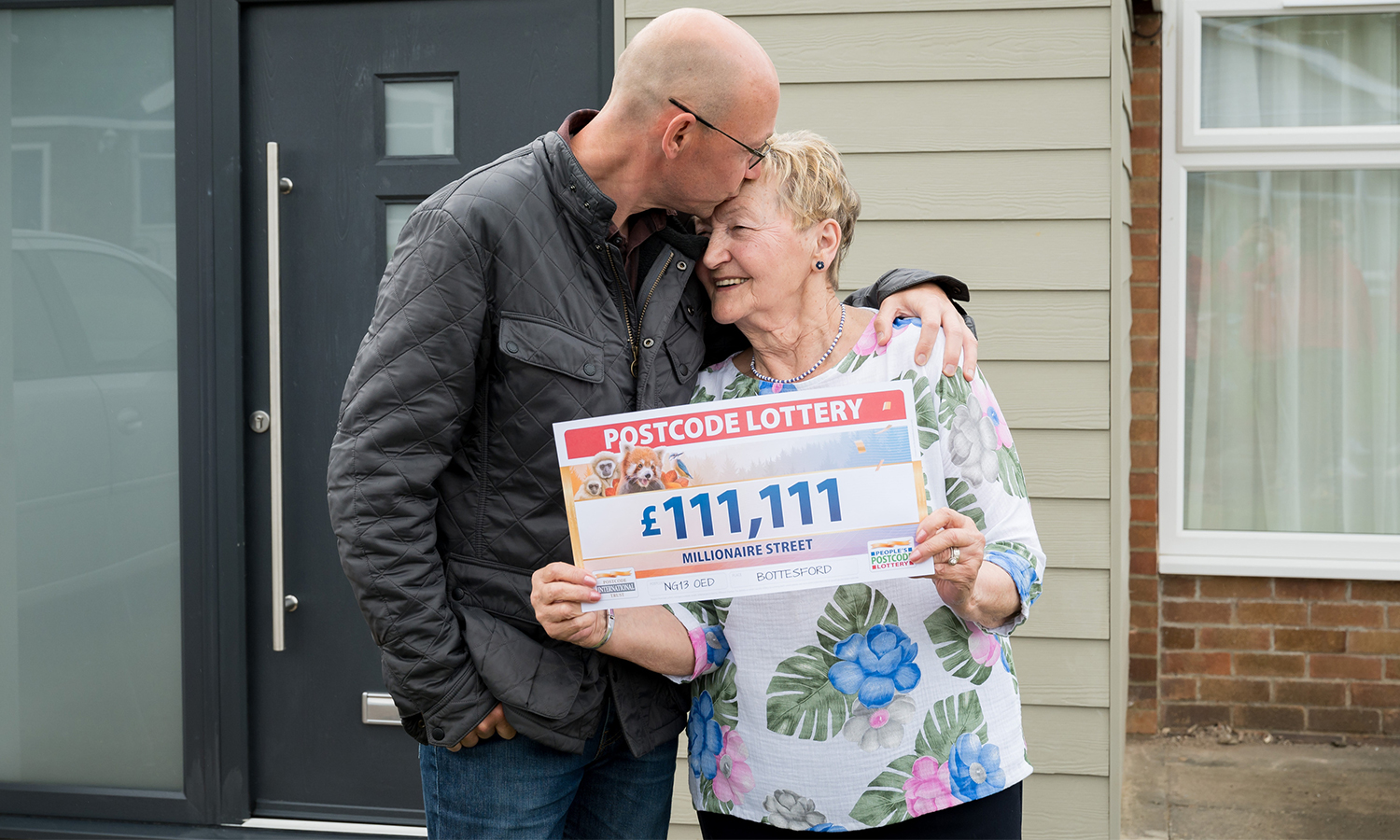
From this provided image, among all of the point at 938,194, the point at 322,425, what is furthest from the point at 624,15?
the point at 322,425

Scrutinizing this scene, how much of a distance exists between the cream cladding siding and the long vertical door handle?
1.28m

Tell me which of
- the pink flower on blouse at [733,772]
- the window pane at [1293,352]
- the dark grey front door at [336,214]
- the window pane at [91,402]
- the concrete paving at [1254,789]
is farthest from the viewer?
the window pane at [1293,352]

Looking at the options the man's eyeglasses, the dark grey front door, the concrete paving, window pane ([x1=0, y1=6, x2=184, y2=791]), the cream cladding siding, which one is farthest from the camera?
the concrete paving

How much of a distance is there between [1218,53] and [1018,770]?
11.4 feet

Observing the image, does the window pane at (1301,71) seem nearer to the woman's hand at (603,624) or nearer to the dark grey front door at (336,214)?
the dark grey front door at (336,214)

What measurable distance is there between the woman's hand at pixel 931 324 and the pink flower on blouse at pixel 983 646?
1.19 feet

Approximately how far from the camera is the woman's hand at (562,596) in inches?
53.5

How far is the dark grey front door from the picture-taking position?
2.93m

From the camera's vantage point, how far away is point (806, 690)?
4.99ft

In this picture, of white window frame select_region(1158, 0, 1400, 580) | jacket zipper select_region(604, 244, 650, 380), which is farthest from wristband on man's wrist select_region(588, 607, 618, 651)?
white window frame select_region(1158, 0, 1400, 580)

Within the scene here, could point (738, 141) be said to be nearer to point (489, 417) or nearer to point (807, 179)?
point (807, 179)

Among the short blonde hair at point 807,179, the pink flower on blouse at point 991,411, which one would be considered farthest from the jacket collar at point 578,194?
the pink flower on blouse at point 991,411

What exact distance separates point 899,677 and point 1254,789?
2.87 meters

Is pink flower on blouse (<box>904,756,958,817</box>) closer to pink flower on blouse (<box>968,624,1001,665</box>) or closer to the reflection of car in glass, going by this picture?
pink flower on blouse (<box>968,624,1001,665</box>)
